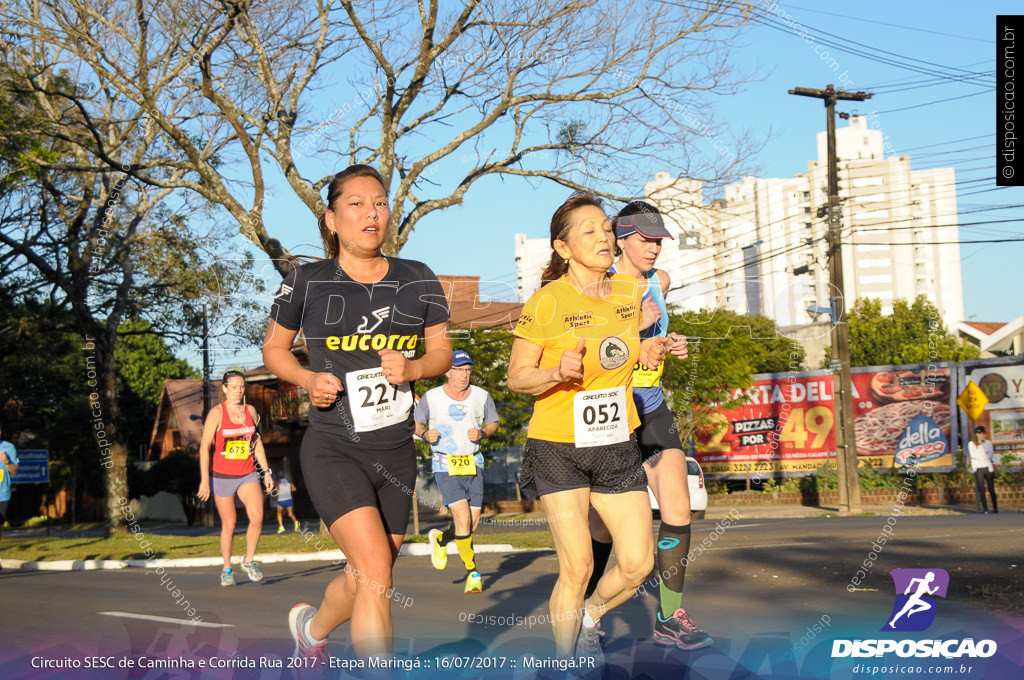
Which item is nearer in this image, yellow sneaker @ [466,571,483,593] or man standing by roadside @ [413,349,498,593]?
yellow sneaker @ [466,571,483,593]

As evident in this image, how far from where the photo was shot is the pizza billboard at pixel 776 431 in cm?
3144

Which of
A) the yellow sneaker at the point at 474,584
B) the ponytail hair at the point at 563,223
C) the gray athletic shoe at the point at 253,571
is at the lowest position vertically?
the gray athletic shoe at the point at 253,571

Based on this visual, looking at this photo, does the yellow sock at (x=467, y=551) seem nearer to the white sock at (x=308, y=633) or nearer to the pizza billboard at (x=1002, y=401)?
the white sock at (x=308, y=633)

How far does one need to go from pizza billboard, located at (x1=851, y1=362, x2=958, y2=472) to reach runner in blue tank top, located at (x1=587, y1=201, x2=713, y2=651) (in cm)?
2577

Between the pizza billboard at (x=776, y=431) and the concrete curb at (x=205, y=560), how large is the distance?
61.9 ft

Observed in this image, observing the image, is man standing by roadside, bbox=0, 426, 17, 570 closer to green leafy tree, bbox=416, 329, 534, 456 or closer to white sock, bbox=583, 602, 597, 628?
white sock, bbox=583, 602, 597, 628

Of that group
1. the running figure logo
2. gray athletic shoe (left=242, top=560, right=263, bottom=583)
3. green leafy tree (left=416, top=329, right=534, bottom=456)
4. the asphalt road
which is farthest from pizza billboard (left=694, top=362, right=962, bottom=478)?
the running figure logo

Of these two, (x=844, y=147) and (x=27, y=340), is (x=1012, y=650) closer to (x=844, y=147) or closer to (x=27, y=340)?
(x=27, y=340)

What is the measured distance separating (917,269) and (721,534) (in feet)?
458

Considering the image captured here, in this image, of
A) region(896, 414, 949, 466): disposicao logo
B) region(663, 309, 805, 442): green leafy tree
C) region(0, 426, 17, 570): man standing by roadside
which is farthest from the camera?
region(896, 414, 949, 466): disposicao logo

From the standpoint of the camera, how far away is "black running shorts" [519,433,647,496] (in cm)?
462

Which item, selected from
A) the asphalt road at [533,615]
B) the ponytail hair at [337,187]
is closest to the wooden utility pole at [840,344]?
the asphalt road at [533,615]

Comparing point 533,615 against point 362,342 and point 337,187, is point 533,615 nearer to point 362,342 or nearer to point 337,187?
point 362,342

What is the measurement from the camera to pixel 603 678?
4.63 meters
